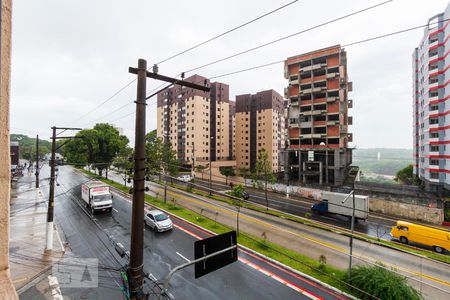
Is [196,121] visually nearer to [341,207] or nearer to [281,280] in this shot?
[341,207]

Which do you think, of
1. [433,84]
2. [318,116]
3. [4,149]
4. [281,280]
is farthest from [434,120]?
[4,149]

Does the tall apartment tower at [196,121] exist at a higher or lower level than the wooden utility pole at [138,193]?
higher

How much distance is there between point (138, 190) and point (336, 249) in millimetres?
17319

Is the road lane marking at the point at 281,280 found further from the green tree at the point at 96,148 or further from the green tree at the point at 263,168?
the green tree at the point at 96,148

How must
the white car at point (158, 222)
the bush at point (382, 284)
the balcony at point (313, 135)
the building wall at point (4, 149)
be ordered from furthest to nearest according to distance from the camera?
the balcony at point (313, 135)
the white car at point (158, 222)
the bush at point (382, 284)
the building wall at point (4, 149)

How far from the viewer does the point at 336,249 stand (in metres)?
17.1

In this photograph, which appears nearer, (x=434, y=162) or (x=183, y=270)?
(x=183, y=270)

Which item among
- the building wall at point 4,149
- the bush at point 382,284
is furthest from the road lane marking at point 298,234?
the building wall at point 4,149

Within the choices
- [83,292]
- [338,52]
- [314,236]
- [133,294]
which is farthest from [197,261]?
[338,52]

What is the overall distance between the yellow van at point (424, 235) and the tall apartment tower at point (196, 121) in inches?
1898

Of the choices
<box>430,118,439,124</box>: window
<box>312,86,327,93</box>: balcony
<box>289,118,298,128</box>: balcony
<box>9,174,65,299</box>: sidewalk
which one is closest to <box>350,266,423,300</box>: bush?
<box>9,174,65,299</box>: sidewalk

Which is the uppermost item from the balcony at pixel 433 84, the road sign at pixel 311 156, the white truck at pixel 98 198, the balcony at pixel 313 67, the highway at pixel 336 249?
the balcony at pixel 313 67

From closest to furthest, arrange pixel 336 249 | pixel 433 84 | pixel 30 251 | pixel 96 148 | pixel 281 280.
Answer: pixel 281 280 < pixel 30 251 < pixel 336 249 < pixel 433 84 < pixel 96 148

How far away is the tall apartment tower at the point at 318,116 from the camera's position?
140 feet
